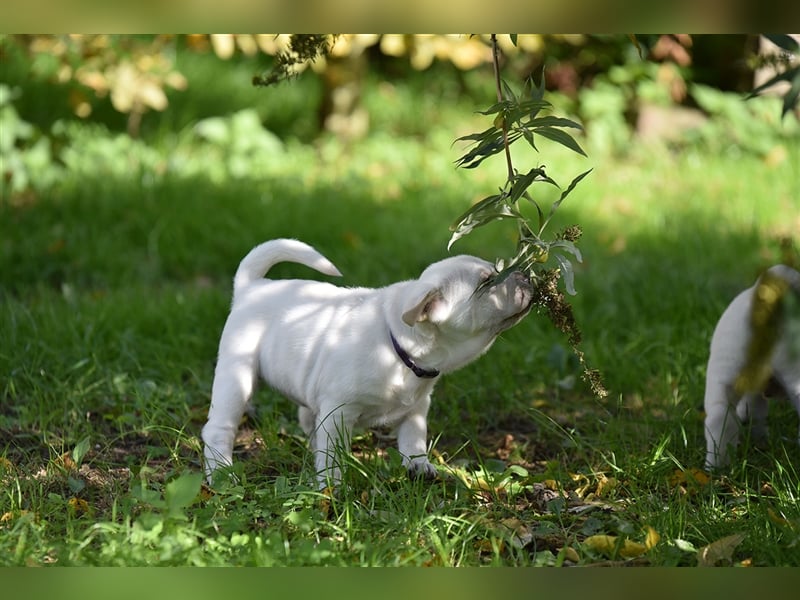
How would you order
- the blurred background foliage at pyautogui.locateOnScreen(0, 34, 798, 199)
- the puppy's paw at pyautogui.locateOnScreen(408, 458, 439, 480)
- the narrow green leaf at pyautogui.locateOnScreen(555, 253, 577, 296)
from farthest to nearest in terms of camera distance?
the blurred background foliage at pyautogui.locateOnScreen(0, 34, 798, 199) < the puppy's paw at pyautogui.locateOnScreen(408, 458, 439, 480) < the narrow green leaf at pyautogui.locateOnScreen(555, 253, 577, 296)

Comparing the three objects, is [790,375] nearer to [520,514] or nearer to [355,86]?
[520,514]

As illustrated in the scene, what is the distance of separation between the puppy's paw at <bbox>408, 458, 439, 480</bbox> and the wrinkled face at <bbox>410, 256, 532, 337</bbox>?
1.45ft

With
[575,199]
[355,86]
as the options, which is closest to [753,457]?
[575,199]

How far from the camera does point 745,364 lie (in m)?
3.42

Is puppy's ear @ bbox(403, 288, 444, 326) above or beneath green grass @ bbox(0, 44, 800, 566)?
above

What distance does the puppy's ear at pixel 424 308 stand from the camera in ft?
10.2

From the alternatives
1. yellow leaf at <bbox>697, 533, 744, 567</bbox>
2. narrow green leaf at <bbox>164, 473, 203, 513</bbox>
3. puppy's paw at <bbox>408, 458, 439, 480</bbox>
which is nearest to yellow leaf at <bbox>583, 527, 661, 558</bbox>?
yellow leaf at <bbox>697, 533, 744, 567</bbox>

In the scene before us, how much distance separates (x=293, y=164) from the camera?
7.60m

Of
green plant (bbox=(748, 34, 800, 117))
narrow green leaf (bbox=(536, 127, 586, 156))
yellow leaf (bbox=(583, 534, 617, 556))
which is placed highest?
green plant (bbox=(748, 34, 800, 117))

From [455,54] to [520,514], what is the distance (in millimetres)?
4341

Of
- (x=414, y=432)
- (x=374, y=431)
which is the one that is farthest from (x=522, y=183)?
(x=374, y=431)

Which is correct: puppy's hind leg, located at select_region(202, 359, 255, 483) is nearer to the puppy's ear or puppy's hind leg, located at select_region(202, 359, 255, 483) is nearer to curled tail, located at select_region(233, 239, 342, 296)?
curled tail, located at select_region(233, 239, 342, 296)

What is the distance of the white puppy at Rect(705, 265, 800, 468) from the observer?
323 centimetres

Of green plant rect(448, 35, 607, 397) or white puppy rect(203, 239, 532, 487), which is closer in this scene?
green plant rect(448, 35, 607, 397)
